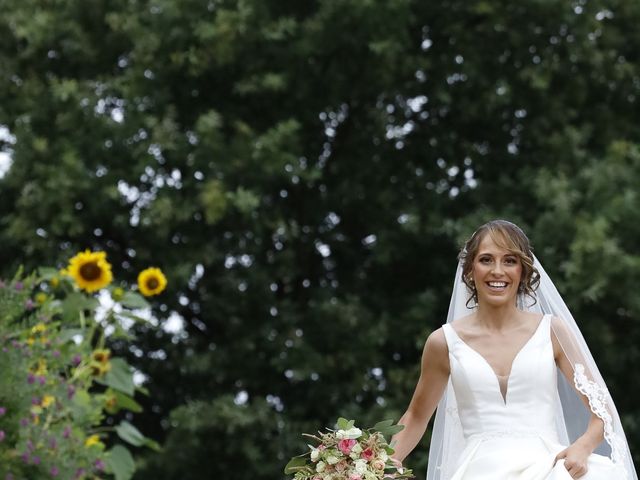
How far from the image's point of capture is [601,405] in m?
4.21

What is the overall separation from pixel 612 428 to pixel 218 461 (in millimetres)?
7687

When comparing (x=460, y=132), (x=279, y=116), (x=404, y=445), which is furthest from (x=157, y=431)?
(x=404, y=445)

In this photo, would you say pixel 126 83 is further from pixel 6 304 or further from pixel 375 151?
pixel 6 304

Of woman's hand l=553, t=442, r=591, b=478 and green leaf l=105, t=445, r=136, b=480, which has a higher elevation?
green leaf l=105, t=445, r=136, b=480

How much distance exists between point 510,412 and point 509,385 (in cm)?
9

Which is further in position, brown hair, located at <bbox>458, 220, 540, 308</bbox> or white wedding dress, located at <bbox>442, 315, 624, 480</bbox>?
brown hair, located at <bbox>458, 220, 540, 308</bbox>

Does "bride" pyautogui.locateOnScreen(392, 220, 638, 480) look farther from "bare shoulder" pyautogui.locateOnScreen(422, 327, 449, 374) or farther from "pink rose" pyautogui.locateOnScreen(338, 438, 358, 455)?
"pink rose" pyautogui.locateOnScreen(338, 438, 358, 455)

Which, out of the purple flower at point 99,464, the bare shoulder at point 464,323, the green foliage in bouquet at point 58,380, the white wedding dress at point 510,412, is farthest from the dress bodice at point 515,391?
the purple flower at point 99,464

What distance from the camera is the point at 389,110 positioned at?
40.6ft

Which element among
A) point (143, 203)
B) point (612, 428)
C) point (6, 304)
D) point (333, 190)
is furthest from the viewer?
point (333, 190)

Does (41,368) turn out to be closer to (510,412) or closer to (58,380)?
(58,380)

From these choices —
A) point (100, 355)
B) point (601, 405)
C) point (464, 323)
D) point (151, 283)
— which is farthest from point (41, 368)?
point (601, 405)

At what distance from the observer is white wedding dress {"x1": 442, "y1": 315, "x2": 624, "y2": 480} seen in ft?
13.6

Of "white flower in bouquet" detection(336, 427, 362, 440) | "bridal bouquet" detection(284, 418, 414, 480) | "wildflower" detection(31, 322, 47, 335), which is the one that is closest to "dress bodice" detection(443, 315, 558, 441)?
"bridal bouquet" detection(284, 418, 414, 480)
